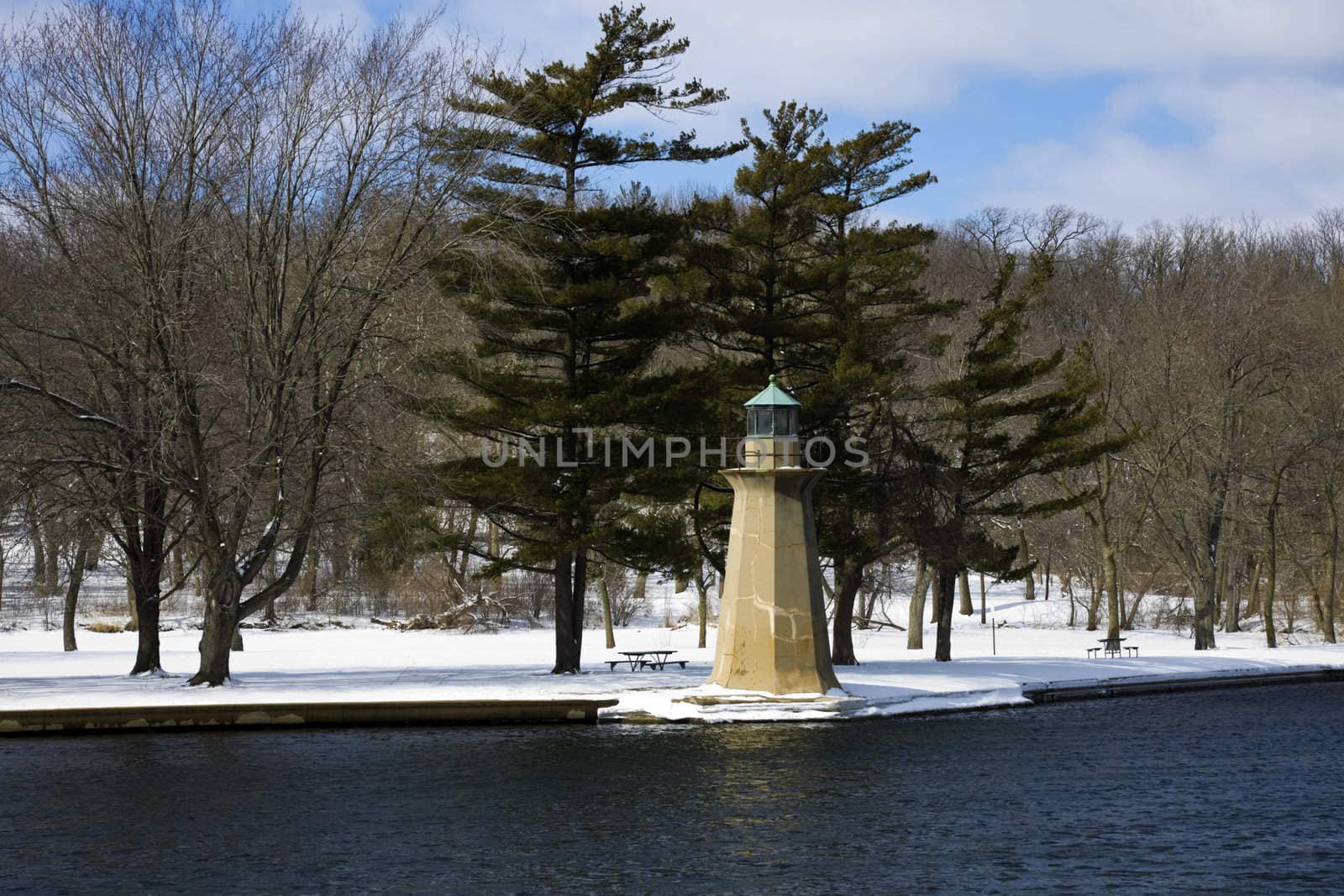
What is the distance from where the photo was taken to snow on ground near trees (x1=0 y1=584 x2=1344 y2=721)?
984 inches

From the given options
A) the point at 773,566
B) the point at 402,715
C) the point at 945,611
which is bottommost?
the point at 402,715

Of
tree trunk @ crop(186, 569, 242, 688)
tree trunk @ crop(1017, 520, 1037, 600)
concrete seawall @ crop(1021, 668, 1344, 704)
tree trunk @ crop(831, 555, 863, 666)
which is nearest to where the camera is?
tree trunk @ crop(186, 569, 242, 688)

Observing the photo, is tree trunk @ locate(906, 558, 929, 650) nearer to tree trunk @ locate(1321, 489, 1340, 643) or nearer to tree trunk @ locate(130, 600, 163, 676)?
tree trunk @ locate(1321, 489, 1340, 643)

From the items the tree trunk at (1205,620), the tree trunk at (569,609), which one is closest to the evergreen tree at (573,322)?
the tree trunk at (569,609)

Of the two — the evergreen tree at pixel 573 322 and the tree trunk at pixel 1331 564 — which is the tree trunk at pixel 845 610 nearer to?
the evergreen tree at pixel 573 322

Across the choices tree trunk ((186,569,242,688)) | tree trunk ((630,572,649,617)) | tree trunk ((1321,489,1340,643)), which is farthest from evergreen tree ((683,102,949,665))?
tree trunk ((630,572,649,617))

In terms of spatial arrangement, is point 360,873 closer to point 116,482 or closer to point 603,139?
point 116,482

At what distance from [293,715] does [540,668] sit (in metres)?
8.77

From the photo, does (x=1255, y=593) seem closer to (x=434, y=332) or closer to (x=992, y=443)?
(x=992, y=443)

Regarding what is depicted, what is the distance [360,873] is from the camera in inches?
550

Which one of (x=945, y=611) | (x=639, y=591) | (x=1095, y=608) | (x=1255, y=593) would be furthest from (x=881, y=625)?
(x=945, y=611)

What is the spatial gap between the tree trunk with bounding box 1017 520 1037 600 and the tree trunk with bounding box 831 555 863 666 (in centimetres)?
1691

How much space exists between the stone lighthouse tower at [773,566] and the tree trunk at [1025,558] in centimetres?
2626

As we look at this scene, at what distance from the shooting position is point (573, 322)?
29.2 metres
